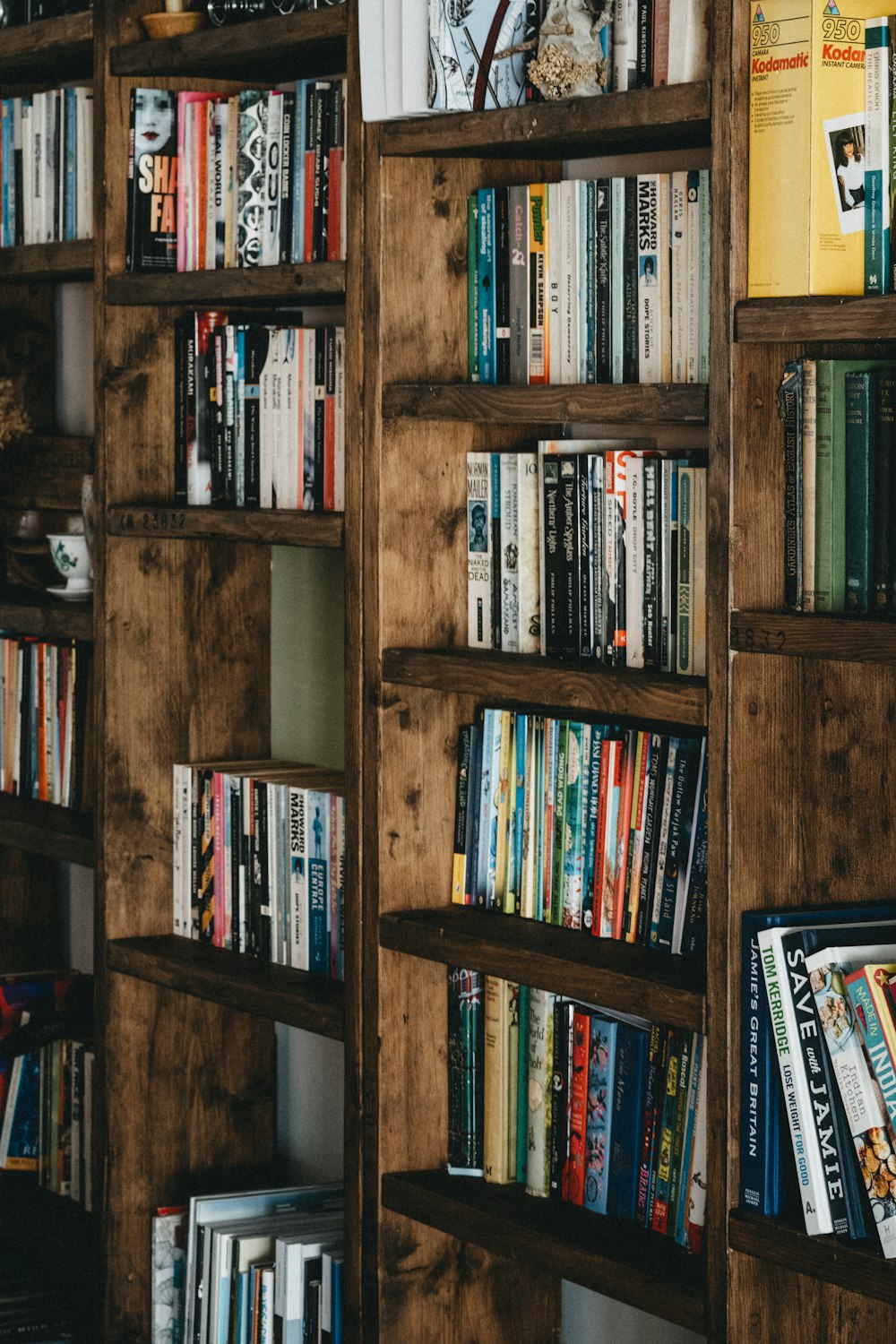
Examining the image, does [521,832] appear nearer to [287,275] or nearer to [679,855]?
[679,855]

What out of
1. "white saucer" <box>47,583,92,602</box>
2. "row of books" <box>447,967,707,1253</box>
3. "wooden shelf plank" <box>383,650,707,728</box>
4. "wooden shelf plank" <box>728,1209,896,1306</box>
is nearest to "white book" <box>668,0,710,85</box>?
"wooden shelf plank" <box>383,650,707,728</box>

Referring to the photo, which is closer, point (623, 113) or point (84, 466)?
point (623, 113)

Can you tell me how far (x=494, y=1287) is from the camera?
2279 mm

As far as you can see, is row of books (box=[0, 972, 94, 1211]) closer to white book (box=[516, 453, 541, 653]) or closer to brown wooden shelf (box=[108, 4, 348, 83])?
white book (box=[516, 453, 541, 653])

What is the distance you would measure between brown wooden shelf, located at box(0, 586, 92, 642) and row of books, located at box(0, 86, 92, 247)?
0.57 m

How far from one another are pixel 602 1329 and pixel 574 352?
1260mm

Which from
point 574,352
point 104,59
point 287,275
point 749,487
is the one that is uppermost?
point 104,59

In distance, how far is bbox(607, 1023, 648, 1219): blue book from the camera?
1.98 metres

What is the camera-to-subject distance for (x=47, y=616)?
2.70 meters

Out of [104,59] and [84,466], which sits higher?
[104,59]

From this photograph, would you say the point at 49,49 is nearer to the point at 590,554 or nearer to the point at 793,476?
the point at 590,554

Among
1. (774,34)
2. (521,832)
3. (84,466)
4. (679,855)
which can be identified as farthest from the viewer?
(84,466)

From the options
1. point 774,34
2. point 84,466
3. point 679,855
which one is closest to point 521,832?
point 679,855

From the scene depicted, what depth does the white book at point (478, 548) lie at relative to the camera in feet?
7.01
